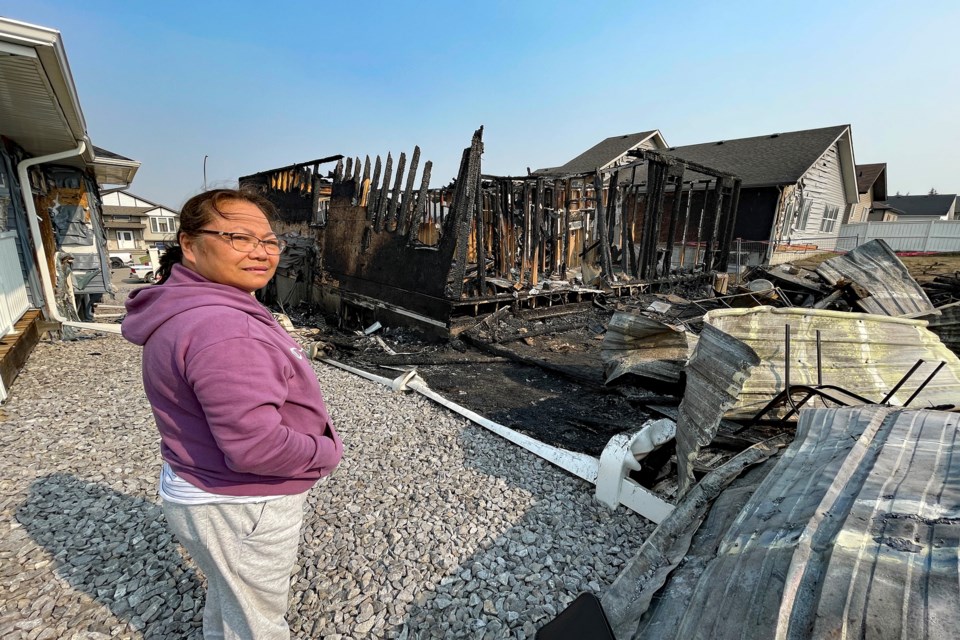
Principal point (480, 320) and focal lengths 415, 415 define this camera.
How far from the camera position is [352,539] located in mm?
2775

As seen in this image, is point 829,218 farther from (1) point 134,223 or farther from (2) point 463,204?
(1) point 134,223

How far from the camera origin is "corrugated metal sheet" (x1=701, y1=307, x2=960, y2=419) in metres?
3.75

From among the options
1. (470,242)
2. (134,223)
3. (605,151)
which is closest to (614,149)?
(605,151)

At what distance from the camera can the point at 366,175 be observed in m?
9.47

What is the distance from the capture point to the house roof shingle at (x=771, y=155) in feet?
61.2

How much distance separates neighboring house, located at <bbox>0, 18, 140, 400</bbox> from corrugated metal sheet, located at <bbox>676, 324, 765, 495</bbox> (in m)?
5.97

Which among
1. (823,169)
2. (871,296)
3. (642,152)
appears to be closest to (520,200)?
(642,152)

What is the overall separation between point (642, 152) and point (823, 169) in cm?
1762

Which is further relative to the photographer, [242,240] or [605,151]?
[605,151]

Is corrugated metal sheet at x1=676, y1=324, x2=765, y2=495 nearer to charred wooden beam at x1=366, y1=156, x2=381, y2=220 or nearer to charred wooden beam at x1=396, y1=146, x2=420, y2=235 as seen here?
charred wooden beam at x1=396, y1=146, x2=420, y2=235

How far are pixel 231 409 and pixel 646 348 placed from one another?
15.8 feet

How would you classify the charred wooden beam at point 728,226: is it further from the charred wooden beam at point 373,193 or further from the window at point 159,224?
the window at point 159,224

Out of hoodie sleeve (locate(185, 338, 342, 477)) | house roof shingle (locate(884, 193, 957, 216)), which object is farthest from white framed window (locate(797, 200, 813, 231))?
house roof shingle (locate(884, 193, 957, 216))

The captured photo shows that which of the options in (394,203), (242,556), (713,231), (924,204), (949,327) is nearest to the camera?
(242,556)
